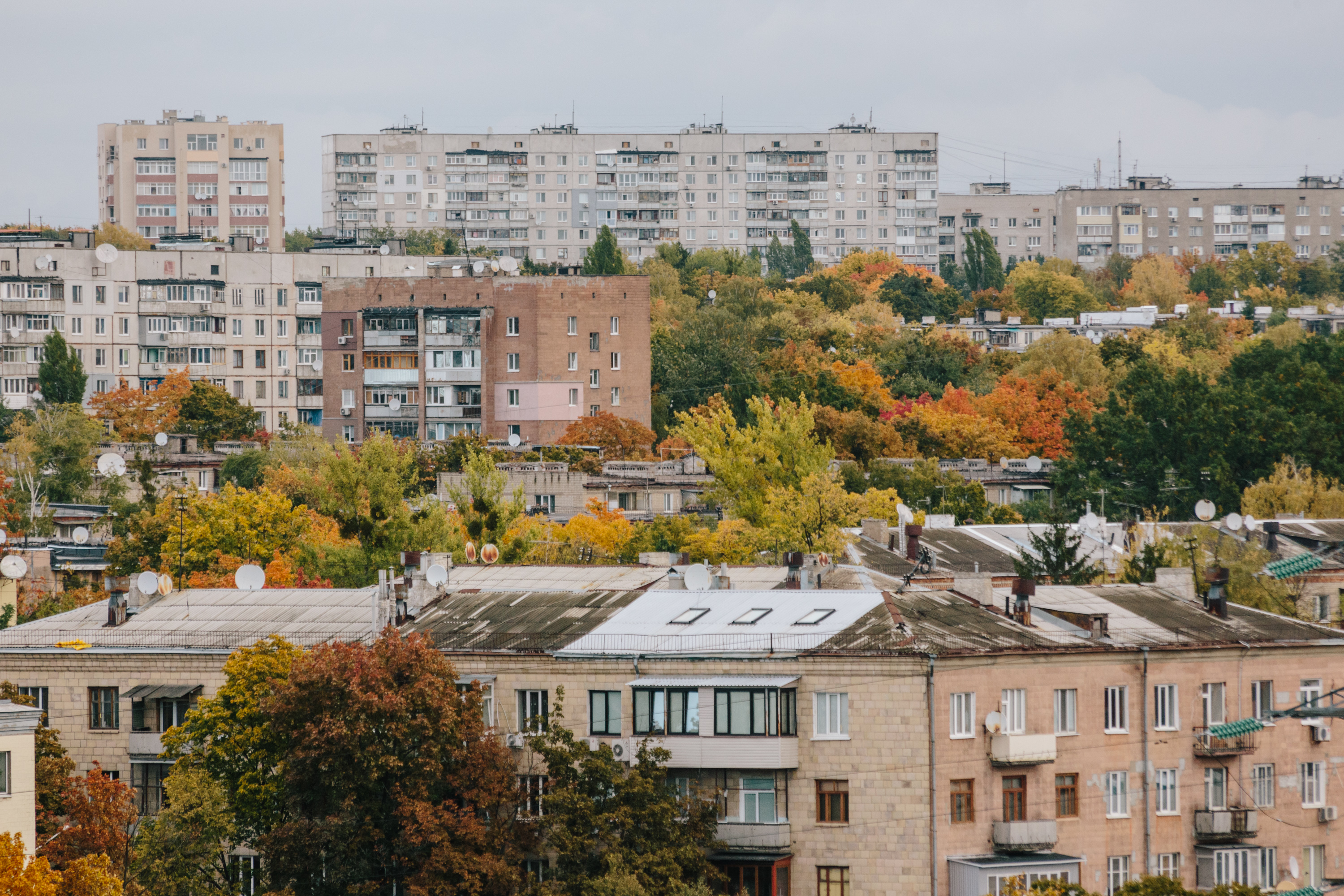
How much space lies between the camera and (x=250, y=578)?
5925cm

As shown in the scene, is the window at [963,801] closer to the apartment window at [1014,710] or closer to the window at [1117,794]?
the apartment window at [1014,710]

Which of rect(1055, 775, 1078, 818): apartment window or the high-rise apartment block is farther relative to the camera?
the high-rise apartment block

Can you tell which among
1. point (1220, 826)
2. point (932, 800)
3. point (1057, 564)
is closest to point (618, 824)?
point (932, 800)

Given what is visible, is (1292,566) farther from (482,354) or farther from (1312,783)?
(482,354)

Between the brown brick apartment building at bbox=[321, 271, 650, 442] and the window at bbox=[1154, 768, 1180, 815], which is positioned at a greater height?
the brown brick apartment building at bbox=[321, 271, 650, 442]

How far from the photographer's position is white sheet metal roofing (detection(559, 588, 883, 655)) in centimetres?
4816

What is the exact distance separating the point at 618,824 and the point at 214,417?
87501mm

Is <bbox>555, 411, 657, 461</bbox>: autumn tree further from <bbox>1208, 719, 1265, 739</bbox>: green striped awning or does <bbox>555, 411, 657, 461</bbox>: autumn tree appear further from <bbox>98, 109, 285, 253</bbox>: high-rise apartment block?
<bbox>98, 109, 285, 253</bbox>: high-rise apartment block

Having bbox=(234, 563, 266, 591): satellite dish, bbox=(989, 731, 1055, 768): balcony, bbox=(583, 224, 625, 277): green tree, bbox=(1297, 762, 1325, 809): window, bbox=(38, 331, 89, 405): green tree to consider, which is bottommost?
bbox=(1297, 762, 1325, 809): window

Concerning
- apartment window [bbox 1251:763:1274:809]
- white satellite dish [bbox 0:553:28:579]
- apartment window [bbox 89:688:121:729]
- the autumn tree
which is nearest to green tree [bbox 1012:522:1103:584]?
apartment window [bbox 1251:763:1274:809]

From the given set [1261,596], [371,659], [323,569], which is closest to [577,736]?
[371,659]

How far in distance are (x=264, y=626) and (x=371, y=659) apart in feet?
35.4

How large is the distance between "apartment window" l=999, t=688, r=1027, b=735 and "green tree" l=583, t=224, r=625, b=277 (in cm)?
9416

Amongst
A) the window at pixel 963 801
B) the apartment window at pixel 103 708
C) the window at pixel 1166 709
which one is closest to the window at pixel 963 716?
the window at pixel 963 801
